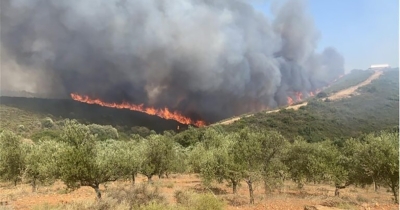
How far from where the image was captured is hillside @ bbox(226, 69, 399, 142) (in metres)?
83.8

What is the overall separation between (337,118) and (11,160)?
3559 inches

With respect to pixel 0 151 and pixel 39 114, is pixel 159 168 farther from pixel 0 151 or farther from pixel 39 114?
pixel 39 114

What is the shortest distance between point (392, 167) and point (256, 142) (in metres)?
9.48

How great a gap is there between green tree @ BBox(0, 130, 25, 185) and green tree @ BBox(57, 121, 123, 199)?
53.3ft

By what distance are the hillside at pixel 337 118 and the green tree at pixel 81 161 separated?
215ft

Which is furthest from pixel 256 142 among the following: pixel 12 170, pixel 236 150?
pixel 12 170

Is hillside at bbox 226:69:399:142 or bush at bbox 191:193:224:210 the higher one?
hillside at bbox 226:69:399:142

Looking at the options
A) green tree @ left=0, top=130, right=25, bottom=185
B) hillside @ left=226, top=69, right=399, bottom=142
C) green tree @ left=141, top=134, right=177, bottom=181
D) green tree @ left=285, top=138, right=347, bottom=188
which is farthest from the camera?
hillside @ left=226, top=69, right=399, bottom=142

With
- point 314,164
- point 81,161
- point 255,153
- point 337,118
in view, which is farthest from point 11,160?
point 337,118

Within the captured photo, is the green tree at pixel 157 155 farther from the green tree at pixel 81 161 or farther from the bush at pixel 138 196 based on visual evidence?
the bush at pixel 138 196

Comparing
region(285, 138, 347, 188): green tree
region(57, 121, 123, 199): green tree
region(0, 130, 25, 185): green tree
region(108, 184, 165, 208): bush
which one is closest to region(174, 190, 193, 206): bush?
region(108, 184, 165, 208): bush

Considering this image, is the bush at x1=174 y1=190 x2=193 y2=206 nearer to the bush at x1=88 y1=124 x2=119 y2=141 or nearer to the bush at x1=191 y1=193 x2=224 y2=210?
the bush at x1=191 y1=193 x2=224 y2=210

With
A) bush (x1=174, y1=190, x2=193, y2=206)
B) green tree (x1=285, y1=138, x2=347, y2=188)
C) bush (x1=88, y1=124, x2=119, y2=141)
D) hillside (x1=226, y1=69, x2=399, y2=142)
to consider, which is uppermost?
hillside (x1=226, y1=69, x2=399, y2=142)

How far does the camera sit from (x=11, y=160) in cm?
3203
